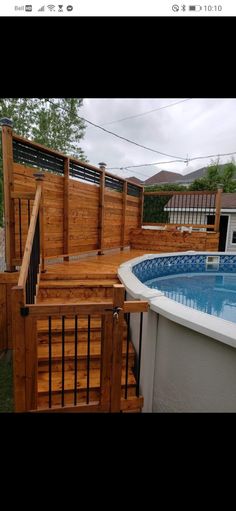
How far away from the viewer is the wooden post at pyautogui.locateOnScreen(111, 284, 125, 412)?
1742 millimetres

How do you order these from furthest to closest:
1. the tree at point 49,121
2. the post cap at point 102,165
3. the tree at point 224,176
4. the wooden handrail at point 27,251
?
the tree at point 224,176
the tree at point 49,121
the post cap at point 102,165
the wooden handrail at point 27,251

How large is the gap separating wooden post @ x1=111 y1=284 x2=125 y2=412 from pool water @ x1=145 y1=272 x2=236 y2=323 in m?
2.19

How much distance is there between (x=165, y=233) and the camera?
752 cm

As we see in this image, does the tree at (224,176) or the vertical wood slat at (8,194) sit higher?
the tree at (224,176)

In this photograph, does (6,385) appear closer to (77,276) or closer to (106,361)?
(106,361)

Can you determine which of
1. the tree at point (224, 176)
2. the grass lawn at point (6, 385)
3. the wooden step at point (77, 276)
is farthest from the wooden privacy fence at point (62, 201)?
the tree at point (224, 176)

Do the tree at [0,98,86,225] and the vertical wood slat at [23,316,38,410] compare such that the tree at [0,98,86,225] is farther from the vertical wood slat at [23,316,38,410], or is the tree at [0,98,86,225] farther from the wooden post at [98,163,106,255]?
the vertical wood slat at [23,316,38,410]

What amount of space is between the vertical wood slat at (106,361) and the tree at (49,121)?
10.1 m

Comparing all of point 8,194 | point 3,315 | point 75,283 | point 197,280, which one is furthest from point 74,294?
point 197,280

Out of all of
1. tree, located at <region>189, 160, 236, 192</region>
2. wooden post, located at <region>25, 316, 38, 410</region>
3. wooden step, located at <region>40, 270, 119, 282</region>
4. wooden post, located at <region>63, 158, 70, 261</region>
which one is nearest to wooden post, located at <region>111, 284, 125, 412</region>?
wooden post, located at <region>25, 316, 38, 410</region>

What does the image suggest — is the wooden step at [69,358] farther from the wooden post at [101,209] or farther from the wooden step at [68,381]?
the wooden post at [101,209]
